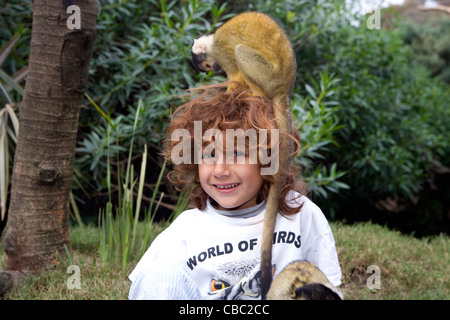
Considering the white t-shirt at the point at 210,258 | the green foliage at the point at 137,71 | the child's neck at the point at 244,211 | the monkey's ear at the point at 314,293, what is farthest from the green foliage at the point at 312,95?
the monkey's ear at the point at 314,293

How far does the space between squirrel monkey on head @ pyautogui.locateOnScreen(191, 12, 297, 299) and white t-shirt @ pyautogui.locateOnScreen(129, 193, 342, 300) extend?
20 cm

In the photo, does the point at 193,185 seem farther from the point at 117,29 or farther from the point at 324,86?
the point at 117,29

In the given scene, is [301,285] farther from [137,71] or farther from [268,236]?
[137,71]

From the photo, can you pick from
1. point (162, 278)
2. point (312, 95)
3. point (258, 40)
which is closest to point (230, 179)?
point (162, 278)

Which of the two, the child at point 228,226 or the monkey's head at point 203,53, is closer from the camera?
the child at point 228,226

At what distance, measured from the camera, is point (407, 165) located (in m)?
5.78

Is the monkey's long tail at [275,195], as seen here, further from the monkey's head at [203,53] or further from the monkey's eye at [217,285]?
the monkey's head at [203,53]

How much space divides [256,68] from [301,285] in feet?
→ 4.69

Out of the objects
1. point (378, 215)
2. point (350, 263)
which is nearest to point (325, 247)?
point (350, 263)

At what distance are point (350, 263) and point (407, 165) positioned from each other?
8.66 feet

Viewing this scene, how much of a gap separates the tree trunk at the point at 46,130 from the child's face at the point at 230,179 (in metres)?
1.65

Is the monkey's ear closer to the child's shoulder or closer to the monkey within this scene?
the monkey

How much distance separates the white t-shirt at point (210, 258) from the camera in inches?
62.4

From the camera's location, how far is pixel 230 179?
1.62 m
